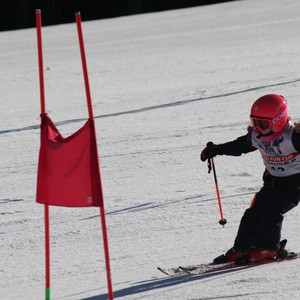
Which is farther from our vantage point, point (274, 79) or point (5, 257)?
point (274, 79)

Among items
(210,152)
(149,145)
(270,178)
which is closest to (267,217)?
(270,178)

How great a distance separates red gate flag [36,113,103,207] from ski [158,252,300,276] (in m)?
1.05

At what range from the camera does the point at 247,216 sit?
18.5 ft

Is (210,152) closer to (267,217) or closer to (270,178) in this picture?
(270,178)

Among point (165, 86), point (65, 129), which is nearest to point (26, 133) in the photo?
point (65, 129)

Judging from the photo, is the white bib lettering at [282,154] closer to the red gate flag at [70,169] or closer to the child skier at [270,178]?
the child skier at [270,178]

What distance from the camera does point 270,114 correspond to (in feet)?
17.6

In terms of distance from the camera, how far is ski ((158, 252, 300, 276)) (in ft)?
17.8

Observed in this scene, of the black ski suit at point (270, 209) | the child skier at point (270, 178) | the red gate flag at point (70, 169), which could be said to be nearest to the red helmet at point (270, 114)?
the child skier at point (270, 178)

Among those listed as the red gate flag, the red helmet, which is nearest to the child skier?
the red helmet

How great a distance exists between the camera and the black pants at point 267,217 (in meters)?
5.51

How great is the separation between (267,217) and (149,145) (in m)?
4.22

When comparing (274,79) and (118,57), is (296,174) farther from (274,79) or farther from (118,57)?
(118,57)

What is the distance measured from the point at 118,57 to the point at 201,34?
2.84 metres
